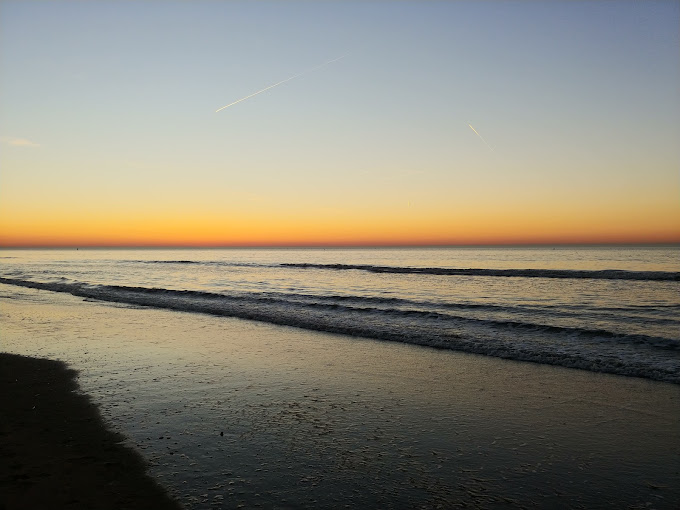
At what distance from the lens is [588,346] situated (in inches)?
513

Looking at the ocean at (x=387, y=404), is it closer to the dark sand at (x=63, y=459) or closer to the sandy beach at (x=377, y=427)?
the sandy beach at (x=377, y=427)

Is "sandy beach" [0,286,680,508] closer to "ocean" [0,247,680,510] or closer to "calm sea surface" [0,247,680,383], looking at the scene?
"ocean" [0,247,680,510]

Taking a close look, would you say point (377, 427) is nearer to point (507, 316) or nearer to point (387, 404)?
point (387, 404)

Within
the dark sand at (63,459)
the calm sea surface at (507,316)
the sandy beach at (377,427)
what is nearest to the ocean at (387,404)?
the sandy beach at (377,427)

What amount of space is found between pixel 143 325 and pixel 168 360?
6.63 meters

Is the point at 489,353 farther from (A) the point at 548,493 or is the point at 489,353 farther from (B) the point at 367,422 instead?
(A) the point at 548,493

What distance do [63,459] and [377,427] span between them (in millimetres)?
4176

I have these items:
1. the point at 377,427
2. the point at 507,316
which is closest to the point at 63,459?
the point at 377,427

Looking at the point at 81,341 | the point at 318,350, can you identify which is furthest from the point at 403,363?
the point at 81,341

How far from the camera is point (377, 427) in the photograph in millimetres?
6586

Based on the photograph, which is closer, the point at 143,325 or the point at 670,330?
the point at 670,330

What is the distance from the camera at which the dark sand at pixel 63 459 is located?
4488 millimetres

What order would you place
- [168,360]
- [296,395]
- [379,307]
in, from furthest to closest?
[379,307], [168,360], [296,395]

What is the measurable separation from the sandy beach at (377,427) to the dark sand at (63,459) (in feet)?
0.37
